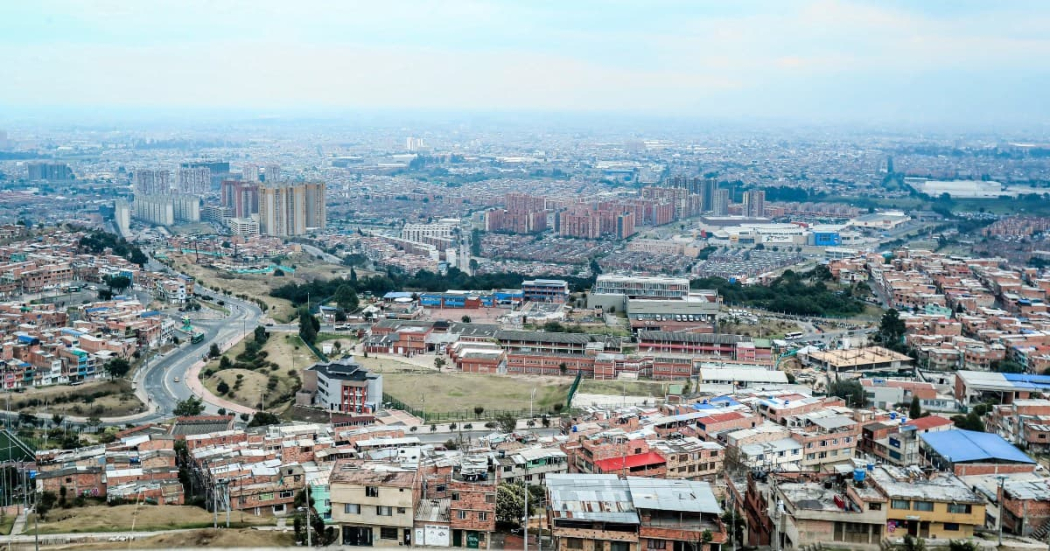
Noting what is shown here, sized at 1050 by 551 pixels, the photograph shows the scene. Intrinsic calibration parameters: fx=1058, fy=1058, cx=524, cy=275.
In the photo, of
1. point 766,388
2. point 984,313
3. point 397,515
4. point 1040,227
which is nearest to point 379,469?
point 397,515

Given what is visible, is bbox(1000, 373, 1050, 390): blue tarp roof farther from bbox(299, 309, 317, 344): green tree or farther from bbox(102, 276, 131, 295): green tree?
bbox(102, 276, 131, 295): green tree

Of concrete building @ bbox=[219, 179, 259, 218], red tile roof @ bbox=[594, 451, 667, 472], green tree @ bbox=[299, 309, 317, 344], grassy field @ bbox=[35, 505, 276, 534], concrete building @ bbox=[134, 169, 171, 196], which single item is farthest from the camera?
concrete building @ bbox=[134, 169, 171, 196]

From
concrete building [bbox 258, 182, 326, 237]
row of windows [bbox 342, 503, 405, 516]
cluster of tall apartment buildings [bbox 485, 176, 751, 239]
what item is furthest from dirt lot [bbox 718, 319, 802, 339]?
concrete building [bbox 258, 182, 326, 237]

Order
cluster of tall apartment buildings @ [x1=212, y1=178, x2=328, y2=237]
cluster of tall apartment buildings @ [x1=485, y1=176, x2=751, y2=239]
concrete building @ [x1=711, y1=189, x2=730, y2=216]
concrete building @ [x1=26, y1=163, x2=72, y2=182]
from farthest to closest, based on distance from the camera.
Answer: concrete building @ [x1=26, y1=163, x2=72, y2=182]
concrete building @ [x1=711, y1=189, x2=730, y2=216]
cluster of tall apartment buildings @ [x1=485, y1=176, x2=751, y2=239]
cluster of tall apartment buildings @ [x1=212, y1=178, x2=328, y2=237]

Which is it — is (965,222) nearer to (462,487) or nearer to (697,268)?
(697,268)

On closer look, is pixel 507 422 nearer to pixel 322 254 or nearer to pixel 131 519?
pixel 131 519

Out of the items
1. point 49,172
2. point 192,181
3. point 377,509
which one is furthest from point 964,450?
point 49,172

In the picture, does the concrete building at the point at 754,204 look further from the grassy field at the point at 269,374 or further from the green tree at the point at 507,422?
the green tree at the point at 507,422
